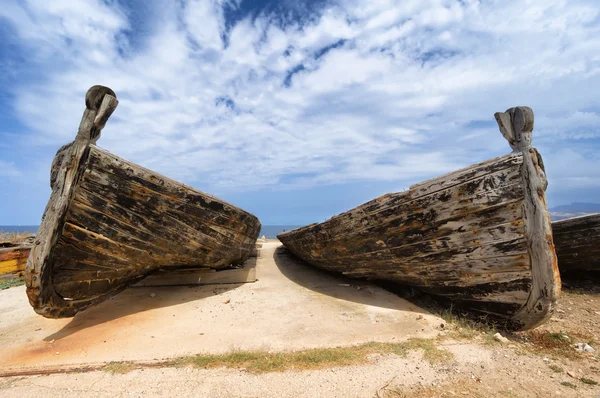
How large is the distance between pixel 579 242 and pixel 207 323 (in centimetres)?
757

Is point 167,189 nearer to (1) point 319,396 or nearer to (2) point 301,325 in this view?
Answer: (2) point 301,325

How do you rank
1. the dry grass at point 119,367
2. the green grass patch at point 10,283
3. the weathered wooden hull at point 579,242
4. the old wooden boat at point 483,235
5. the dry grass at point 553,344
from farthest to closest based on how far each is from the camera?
1. the green grass patch at point 10,283
2. the weathered wooden hull at point 579,242
3. the old wooden boat at point 483,235
4. the dry grass at point 553,344
5. the dry grass at point 119,367

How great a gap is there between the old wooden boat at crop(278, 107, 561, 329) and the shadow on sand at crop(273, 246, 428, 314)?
1.41 ft

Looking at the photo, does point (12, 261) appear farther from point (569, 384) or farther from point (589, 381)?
point (589, 381)

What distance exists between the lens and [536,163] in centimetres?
371

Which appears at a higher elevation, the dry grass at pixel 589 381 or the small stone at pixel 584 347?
the small stone at pixel 584 347

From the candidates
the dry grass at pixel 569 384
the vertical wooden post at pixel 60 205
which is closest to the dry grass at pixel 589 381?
the dry grass at pixel 569 384

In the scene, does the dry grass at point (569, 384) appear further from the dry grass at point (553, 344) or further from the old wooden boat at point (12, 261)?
the old wooden boat at point (12, 261)

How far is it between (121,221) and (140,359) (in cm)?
181

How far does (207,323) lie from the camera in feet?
14.3

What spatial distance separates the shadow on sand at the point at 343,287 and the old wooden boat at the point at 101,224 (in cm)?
243

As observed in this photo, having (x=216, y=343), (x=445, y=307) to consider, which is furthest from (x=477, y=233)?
(x=216, y=343)

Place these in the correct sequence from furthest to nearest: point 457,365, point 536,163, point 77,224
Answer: point 77,224 < point 536,163 < point 457,365

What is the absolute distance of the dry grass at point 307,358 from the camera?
10.6 ft
